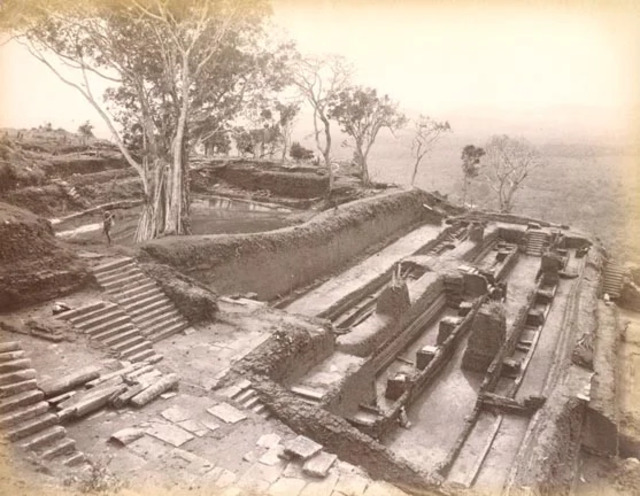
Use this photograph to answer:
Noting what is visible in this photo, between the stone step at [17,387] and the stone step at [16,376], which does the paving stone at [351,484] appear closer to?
the stone step at [17,387]

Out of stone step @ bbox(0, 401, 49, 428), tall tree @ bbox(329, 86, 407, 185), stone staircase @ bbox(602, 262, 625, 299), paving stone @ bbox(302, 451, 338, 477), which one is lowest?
stone staircase @ bbox(602, 262, 625, 299)

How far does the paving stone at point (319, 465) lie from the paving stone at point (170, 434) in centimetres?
209

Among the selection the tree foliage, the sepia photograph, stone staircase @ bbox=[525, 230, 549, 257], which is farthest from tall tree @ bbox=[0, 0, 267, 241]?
the tree foliage

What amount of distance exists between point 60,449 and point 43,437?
0.32m

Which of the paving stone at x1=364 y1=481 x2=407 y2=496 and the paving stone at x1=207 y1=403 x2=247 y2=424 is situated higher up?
the paving stone at x1=207 y1=403 x2=247 y2=424

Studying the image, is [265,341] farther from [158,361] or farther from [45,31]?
→ [45,31]

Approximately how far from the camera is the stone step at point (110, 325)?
11641 millimetres

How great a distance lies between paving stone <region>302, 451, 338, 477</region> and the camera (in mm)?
7973

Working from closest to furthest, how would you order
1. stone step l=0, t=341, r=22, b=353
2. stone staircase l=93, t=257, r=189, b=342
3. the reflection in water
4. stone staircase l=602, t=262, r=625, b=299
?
stone step l=0, t=341, r=22, b=353 → stone staircase l=93, t=257, r=189, b=342 → stone staircase l=602, t=262, r=625, b=299 → the reflection in water

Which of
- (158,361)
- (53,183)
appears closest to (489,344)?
(158,361)

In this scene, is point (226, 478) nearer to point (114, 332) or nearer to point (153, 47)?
point (114, 332)

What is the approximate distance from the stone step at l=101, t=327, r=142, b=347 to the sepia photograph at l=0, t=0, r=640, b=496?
0.47ft

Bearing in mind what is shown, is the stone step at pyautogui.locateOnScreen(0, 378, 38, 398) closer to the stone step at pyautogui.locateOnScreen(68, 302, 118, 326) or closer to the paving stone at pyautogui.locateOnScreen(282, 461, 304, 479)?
the stone step at pyautogui.locateOnScreen(68, 302, 118, 326)

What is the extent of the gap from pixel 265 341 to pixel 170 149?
9.91m
